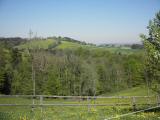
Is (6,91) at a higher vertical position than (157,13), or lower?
lower

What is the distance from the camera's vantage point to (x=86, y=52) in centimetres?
12562

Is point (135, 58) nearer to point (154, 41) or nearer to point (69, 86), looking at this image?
point (69, 86)

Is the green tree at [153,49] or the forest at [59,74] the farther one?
the forest at [59,74]

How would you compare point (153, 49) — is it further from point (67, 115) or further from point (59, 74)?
point (59, 74)

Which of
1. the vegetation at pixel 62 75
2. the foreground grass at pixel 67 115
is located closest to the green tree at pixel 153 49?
the foreground grass at pixel 67 115

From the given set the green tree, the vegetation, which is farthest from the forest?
the green tree

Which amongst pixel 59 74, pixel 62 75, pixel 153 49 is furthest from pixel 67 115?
pixel 62 75

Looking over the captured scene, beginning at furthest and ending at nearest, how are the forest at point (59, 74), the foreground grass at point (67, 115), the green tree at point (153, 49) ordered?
the forest at point (59, 74)
the green tree at point (153, 49)
the foreground grass at point (67, 115)

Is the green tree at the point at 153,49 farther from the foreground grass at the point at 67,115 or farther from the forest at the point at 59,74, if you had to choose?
the forest at the point at 59,74

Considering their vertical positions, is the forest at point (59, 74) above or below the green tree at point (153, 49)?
below

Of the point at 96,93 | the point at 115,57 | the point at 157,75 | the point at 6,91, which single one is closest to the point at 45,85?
the point at 6,91

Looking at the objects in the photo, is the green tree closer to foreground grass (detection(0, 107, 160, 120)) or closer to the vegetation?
foreground grass (detection(0, 107, 160, 120))

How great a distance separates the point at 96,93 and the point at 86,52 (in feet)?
135

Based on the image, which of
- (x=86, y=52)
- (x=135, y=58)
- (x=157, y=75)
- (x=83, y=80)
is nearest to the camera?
(x=157, y=75)
